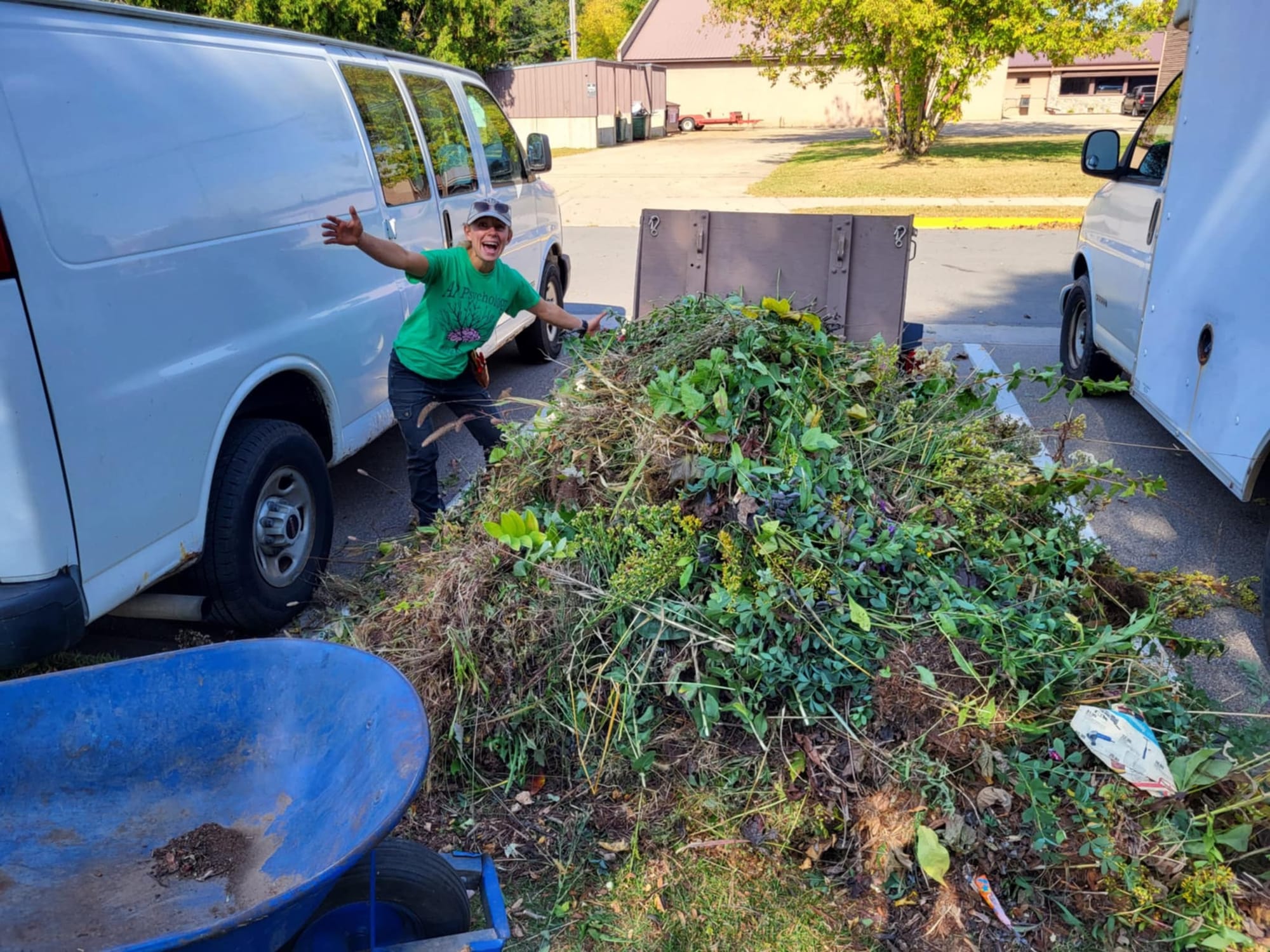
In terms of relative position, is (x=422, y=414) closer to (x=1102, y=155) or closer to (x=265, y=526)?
(x=265, y=526)

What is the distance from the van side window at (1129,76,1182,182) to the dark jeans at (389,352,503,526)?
4182 mm

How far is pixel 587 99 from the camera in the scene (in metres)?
36.5

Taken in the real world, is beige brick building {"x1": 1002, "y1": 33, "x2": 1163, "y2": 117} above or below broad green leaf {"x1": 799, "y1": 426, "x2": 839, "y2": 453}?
above

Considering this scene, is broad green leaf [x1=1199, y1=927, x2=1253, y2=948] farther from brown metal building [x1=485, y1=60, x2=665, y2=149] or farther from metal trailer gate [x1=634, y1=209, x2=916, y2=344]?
brown metal building [x1=485, y1=60, x2=665, y2=149]

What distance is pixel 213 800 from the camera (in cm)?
239

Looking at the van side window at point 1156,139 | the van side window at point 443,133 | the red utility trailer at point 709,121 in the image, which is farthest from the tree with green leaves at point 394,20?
the van side window at point 1156,139

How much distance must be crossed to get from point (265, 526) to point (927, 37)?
797 inches

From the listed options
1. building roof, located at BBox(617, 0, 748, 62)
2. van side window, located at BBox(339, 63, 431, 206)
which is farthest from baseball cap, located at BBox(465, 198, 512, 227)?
building roof, located at BBox(617, 0, 748, 62)

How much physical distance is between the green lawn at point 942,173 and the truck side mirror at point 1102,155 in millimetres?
9440

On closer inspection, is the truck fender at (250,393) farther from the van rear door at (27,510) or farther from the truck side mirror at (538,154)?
the truck side mirror at (538,154)

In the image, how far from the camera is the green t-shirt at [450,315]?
447cm

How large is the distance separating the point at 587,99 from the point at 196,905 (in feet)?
124

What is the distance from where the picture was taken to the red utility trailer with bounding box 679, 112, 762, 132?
46938 mm

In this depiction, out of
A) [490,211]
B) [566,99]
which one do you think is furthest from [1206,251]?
[566,99]
